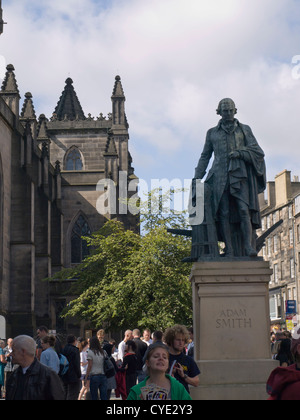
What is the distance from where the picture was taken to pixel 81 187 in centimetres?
4934

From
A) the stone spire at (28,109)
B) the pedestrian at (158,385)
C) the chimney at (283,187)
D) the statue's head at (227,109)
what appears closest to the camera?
the pedestrian at (158,385)

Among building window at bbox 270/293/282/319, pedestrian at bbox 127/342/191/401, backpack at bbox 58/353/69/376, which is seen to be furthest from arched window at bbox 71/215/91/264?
pedestrian at bbox 127/342/191/401

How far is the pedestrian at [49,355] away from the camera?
11.5 m

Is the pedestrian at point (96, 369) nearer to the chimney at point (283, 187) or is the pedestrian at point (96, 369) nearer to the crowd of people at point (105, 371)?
the crowd of people at point (105, 371)

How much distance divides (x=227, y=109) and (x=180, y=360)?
160 inches

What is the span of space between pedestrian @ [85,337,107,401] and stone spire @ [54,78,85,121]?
47276 millimetres

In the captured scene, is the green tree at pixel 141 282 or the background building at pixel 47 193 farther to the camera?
the background building at pixel 47 193

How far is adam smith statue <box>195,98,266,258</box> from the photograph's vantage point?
31.3 ft

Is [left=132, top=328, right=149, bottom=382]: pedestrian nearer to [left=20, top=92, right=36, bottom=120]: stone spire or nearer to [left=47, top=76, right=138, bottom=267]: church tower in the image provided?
[left=47, top=76, right=138, bottom=267]: church tower

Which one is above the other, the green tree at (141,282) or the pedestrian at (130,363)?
the green tree at (141,282)

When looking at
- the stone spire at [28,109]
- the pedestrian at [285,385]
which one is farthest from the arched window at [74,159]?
the pedestrian at [285,385]

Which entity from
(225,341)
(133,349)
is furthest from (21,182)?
(225,341)

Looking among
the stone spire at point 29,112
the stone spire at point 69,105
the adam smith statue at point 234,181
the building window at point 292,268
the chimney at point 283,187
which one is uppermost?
the stone spire at point 69,105

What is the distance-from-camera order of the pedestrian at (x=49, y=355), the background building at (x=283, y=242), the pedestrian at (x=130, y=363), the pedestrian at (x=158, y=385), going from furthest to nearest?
1. the background building at (x=283, y=242)
2. the pedestrian at (x=130, y=363)
3. the pedestrian at (x=49, y=355)
4. the pedestrian at (x=158, y=385)
